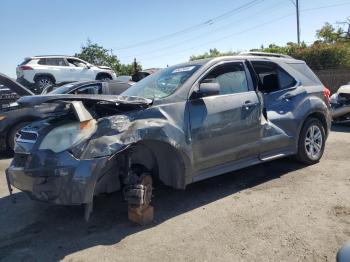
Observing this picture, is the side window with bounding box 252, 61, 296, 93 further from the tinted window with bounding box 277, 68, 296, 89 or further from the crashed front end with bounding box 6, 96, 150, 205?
the crashed front end with bounding box 6, 96, 150, 205

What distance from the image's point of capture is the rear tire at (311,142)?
6236 mm

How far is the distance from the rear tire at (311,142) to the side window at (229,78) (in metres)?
1.40

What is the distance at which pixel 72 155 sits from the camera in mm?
3936

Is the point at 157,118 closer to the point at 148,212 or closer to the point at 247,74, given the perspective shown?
the point at 148,212

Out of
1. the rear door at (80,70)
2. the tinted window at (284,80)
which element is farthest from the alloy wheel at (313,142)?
the rear door at (80,70)

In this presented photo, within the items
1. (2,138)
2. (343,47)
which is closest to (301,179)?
(2,138)

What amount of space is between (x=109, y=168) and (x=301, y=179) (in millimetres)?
2902

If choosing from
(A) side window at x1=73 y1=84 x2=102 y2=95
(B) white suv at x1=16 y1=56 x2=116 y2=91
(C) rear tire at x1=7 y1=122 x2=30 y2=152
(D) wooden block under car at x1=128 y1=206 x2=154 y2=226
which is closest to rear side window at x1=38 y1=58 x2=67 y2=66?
(B) white suv at x1=16 y1=56 x2=116 y2=91

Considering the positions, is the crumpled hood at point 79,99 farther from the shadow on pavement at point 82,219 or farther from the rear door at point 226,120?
the shadow on pavement at point 82,219

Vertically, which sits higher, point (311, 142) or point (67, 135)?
point (67, 135)

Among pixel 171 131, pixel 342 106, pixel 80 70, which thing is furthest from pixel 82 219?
pixel 80 70

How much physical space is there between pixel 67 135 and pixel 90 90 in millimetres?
5448

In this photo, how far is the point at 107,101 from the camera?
4211 millimetres

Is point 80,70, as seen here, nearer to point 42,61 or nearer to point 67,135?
point 42,61
